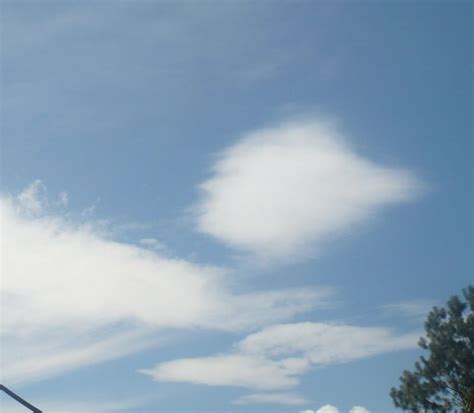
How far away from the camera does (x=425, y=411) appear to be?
113 ft

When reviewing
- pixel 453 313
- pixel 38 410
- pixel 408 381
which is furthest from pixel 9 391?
pixel 453 313

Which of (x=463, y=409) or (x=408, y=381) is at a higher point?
(x=408, y=381)

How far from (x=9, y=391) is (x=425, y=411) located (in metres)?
22.8

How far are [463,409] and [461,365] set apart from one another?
255 centimetres

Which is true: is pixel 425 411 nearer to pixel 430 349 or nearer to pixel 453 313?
pixel 430 349

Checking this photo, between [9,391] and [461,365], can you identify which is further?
[461,365]

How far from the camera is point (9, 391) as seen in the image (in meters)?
24.0

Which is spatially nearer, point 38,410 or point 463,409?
point 38,410

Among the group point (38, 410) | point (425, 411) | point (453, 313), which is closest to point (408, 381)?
point (425, 411)

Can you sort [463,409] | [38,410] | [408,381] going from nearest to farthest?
[38,410] < [463,409] < [408,381]

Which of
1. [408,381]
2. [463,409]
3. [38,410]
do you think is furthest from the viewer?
[408,381]

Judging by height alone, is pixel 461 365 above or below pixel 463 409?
above

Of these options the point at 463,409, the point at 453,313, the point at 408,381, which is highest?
the point at 453,313

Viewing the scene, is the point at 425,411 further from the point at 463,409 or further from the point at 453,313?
the point at 453,313
